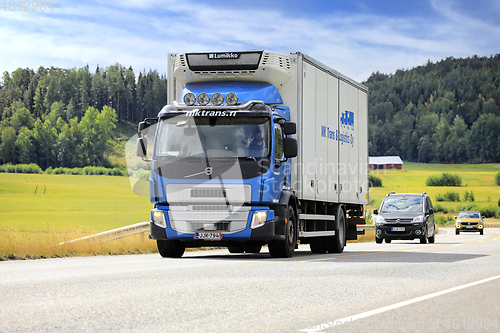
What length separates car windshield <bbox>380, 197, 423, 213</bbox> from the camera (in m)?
27.9

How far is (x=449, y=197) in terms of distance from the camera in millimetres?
129375

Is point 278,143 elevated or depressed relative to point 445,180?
depressed

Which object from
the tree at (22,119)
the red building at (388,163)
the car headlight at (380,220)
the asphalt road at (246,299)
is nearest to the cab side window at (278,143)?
the asphalt road at (246,299)

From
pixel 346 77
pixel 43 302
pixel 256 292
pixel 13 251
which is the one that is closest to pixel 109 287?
pixel 43 302

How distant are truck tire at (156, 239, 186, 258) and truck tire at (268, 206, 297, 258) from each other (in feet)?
7.25

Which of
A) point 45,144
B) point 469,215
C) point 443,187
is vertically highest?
point 45,144

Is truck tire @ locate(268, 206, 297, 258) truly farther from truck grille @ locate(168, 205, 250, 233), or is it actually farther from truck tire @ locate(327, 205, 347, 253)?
truck tire @ locate(327, 205, 347, 253)

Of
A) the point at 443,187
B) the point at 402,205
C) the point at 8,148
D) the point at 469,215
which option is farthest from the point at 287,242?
the point at 8,148

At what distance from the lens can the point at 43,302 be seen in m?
7.41

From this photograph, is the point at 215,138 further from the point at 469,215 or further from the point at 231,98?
the point at 469,215

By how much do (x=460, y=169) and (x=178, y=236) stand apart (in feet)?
546

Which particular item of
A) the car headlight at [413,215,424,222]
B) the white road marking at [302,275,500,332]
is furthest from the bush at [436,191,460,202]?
the white road marking at [302,275,500,332]

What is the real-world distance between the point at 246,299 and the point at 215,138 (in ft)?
22.4

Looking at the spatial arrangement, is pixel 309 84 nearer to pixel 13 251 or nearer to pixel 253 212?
pixel 253 212
